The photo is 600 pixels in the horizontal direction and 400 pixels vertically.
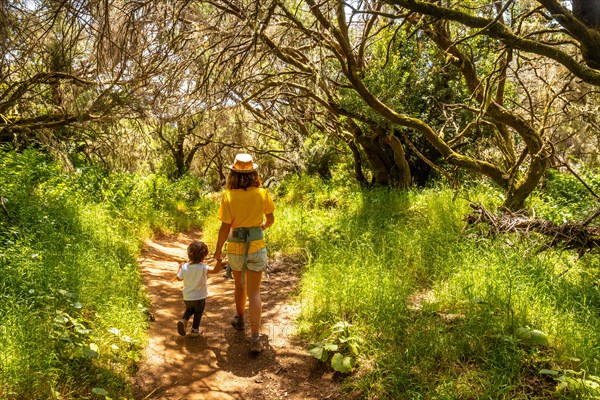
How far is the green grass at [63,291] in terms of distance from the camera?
327cm

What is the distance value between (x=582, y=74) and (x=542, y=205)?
4.57 meters

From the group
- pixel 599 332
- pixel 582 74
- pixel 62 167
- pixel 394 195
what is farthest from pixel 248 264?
pixel 62 167

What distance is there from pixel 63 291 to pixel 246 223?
1836 mm

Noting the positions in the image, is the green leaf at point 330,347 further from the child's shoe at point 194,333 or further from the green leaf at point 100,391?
the green leaf at point 100,391

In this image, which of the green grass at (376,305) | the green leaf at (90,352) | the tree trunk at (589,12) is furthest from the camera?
the tree trunk at (589,12)

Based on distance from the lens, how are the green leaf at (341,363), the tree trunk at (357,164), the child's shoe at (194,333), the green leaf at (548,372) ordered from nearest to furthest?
the green leaf at (548,372) → the green leaf at (341,363) → the child's shoe at (194,333) → the tree trunk at (357,164)

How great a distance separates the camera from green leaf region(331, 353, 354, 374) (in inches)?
150

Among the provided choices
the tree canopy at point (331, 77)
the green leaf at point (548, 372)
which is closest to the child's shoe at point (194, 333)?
the tree canopy at point (331, 77)

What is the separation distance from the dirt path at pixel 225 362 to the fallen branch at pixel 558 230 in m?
2.93

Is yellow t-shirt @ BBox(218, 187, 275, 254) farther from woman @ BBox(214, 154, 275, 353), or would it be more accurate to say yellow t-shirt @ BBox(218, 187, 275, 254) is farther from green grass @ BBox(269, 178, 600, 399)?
green grass @ BBox(269, 178, 600, 399)

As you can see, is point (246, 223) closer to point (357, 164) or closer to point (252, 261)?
point (252, 261)

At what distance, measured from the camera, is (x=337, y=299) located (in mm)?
4852

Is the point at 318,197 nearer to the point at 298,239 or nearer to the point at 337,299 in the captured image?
the point at 298,239

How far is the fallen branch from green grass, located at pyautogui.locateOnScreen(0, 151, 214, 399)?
14.9ft
